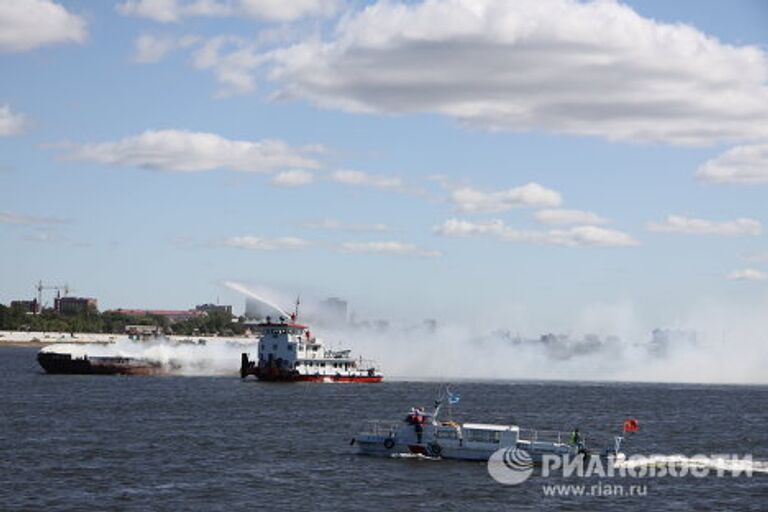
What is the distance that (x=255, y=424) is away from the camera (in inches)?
Answer: 4776

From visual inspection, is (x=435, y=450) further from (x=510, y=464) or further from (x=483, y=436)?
(x=510, y=464)

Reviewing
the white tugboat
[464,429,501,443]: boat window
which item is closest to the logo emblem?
the white tugboat

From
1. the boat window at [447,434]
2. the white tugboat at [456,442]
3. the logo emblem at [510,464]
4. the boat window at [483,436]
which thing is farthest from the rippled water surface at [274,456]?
the boat window at [483,436]

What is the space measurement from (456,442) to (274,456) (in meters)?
14.4

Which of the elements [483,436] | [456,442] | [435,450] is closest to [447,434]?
[456,442]

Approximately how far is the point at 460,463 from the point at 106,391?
308 ft

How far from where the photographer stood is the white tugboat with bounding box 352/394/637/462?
294 ft

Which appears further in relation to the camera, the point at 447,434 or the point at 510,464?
the point at 447,434

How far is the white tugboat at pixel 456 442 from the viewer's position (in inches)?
3524

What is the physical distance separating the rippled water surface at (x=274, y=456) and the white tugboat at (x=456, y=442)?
1.44 meters

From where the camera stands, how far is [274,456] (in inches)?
3701

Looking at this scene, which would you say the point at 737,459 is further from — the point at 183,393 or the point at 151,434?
the point at 183,393

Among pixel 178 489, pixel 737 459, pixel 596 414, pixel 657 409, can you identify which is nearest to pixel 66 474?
pixel 178 489

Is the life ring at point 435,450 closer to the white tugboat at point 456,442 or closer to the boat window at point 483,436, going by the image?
the white tugboat at point 456,442
